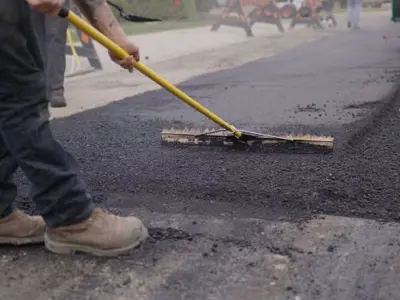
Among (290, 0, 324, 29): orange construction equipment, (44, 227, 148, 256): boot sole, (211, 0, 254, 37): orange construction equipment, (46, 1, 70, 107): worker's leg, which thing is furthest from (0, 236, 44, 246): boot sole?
(290, 0, 324, 29): orange construction equipment

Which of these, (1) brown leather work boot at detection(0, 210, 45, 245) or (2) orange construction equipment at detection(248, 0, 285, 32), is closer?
(1) brown leather work boot at detection(0, 210, 45, 245)

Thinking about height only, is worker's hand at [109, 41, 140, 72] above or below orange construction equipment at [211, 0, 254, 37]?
above

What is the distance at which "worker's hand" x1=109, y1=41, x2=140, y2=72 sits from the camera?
2.38 meters

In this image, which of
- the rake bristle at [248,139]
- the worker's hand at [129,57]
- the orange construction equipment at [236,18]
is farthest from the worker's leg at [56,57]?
the orange construction equipment at [236,18]

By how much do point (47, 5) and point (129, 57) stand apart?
0.52 metres

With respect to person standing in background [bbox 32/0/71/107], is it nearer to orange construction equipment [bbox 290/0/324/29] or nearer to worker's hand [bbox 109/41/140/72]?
worker's hand [bbox 109/41/140/72]

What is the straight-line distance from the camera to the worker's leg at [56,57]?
5.34 metres

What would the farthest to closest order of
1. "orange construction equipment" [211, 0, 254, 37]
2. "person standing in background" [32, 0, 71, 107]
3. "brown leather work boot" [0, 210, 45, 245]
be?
"orange construction equipment" [211, 0, 254, 37], "person standing in background" [32, 0, 71, 107], "brown leather work boot" [0, 210, 45, 245]

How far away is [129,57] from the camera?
93.0 inches

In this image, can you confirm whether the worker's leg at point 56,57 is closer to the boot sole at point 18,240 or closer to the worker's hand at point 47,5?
the boot sole at point 18,240

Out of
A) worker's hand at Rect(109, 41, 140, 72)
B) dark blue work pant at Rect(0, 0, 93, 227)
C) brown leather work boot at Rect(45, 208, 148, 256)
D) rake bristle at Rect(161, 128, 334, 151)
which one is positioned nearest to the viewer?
dark blue work pant at Rect(0, 0, 93, 227)

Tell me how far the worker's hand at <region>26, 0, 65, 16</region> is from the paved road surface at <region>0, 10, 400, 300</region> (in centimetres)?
92

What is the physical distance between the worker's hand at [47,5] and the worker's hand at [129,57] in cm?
47

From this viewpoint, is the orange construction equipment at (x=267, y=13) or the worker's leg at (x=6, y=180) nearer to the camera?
the worker's leg at (x=6, y=180)
